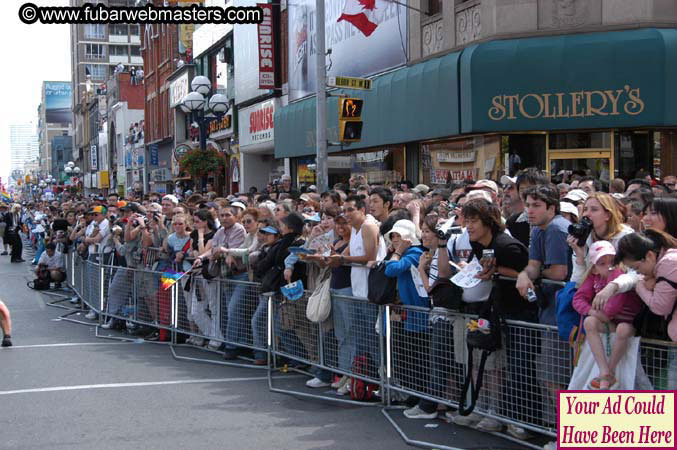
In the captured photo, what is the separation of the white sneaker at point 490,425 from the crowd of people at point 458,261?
0.01 m

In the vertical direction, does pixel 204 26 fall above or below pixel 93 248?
above

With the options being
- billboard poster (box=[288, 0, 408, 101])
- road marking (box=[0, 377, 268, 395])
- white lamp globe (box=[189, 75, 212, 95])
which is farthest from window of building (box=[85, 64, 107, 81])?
road marking (box=[0, 377, 268, 395])

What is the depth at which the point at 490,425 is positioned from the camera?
6.52m

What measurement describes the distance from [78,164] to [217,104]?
99.2 m

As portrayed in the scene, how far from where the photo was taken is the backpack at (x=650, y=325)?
5117 millimetres

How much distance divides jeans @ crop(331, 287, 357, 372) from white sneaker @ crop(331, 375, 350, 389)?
0.47 feet

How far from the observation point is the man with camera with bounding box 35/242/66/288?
1884 cm

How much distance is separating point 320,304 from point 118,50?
388 ft

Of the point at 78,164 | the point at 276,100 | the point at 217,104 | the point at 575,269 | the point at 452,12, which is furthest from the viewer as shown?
the point at 78,164

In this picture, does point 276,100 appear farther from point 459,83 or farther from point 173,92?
point 173,92

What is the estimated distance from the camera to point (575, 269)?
583cm

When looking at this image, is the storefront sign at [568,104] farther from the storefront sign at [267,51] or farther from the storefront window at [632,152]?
the storefront sign at [267,51]

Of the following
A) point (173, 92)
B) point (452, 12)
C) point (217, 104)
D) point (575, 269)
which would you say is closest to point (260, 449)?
point (575, 269)

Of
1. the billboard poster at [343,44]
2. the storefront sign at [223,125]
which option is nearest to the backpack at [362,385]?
the billboard poster at [343,44]
